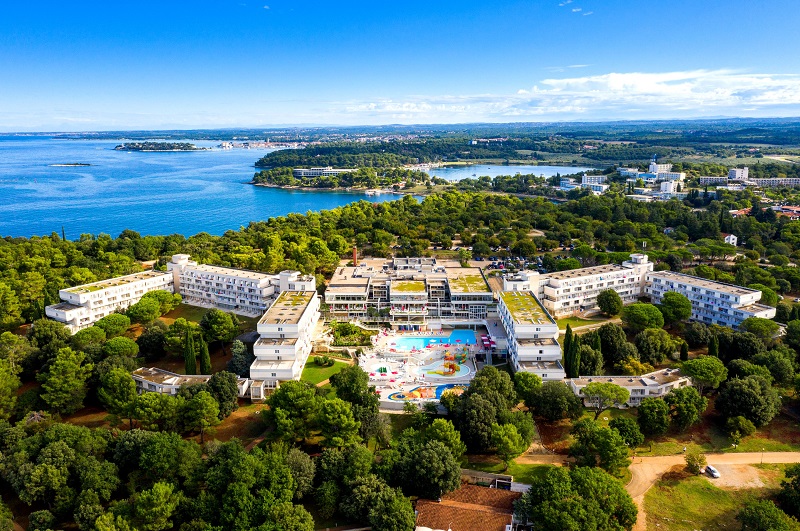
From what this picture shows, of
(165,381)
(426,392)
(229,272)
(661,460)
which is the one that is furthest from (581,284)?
(165,381)

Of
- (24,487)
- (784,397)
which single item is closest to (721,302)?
(784,397)

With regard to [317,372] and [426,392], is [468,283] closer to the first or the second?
[426,392]

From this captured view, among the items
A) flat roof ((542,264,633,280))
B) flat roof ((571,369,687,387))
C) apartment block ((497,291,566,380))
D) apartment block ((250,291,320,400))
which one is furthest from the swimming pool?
flat roof ((542,264,633,280))

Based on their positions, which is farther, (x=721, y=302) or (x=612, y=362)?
(x=721, y=302)

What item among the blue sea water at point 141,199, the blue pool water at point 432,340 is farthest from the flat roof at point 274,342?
the blue sea water at point 141,199

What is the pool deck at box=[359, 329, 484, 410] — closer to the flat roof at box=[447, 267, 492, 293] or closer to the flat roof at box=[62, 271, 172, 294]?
the flat roof at box=[447, 267, 492, 293]

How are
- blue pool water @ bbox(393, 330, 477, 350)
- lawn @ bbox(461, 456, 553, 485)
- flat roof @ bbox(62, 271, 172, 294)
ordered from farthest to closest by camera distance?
flat roof @ bbox(62, 271, 172, 294) < blue pool water @ bbox(393, 330, 477, 350) < lawn @ bbox(461, 456, 553, 485)

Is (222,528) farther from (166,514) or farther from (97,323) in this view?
(97,323)
